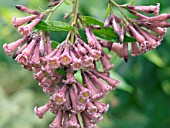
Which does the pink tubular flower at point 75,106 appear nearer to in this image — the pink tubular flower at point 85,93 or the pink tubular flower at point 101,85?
the pink tubular flower at point 85,93

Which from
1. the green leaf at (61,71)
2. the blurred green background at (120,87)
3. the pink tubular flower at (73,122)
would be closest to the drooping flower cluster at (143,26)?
the green leaf at (61,71)

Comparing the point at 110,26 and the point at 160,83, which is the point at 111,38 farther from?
the point at 160,83

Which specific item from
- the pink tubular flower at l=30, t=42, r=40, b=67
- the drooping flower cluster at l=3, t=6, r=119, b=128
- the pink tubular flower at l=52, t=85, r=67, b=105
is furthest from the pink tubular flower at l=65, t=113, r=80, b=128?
the pink tubular flower at l=30, t=42, r=40, b=67

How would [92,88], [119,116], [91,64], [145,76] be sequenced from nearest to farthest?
1. [91,64]
2. [92,88]
3. [145,76]
4. [119,116]

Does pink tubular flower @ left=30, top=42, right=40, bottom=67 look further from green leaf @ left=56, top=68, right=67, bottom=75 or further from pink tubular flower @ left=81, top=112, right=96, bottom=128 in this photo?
pink tubular flower @ left=81, top=112, right=96, bottom=128

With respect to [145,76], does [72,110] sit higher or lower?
higher

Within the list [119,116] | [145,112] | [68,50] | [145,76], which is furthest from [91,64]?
[119,116]

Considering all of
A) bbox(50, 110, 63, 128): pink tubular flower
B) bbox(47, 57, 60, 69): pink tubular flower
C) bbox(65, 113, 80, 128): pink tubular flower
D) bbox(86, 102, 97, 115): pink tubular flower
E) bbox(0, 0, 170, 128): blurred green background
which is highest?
bbox(47, 57, 60, 69): pink tubular flower

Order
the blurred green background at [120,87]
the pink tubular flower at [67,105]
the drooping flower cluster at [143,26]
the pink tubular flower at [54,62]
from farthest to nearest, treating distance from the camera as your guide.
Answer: the blurred green background at [120,87] < the drooping flower cluster at [143,26] < the pink tubular flower at [67,105] < the pink tubular flower at [54,62]
